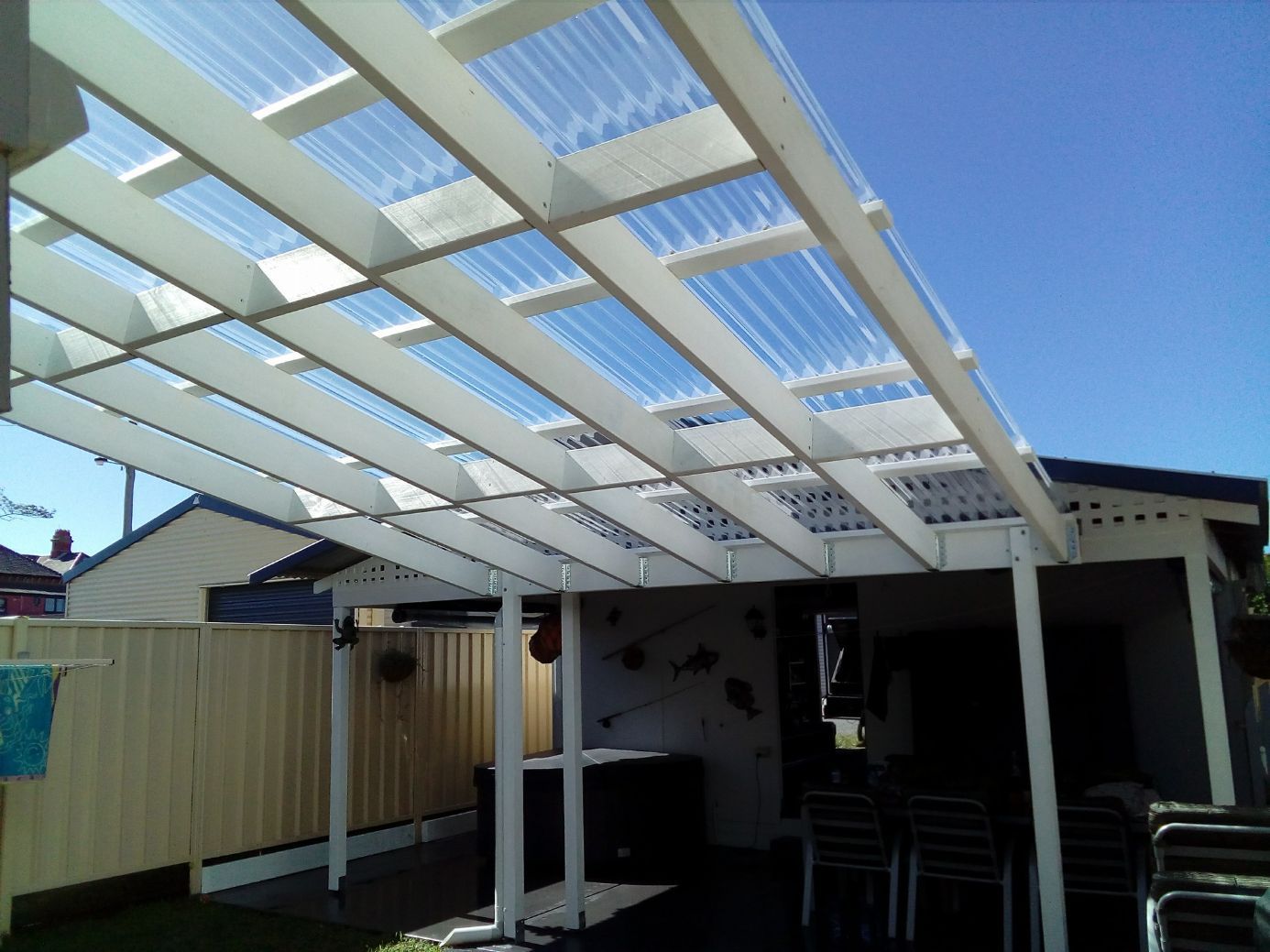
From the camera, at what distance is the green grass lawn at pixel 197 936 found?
6.33 m

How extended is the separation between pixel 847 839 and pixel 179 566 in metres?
11.3

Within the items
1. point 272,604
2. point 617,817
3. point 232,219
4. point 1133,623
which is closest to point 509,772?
point 617,817

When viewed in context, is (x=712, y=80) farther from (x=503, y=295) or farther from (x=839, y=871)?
(x=839, y=871)

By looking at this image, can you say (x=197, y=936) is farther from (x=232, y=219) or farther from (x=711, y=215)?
(x=711, y=215)

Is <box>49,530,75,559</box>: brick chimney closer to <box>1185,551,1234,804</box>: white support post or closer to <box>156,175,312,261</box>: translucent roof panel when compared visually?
<box>156,175,312,261</box>: translucent roof panel

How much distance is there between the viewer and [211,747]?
26.6 ft

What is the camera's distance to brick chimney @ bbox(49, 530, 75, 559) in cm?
2656

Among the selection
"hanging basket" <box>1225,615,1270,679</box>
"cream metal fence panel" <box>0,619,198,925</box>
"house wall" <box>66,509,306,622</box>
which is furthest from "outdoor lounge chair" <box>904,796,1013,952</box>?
"house wall" <box>66,509,306,622</box>

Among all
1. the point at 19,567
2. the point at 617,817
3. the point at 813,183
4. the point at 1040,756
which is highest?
the point at 19,567

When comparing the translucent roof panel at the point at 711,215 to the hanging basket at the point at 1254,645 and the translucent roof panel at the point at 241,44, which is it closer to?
the translucent roof panel at the point at 241,44

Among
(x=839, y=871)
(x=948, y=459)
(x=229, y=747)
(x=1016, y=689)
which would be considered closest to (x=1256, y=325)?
(x=1016, y=689)

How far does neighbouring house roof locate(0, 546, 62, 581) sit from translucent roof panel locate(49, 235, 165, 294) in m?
19.9

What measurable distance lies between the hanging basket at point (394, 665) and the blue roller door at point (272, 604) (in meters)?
1.81

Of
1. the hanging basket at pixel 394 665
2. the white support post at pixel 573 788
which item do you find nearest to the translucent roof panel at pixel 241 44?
the white support post at pixel 573 788
